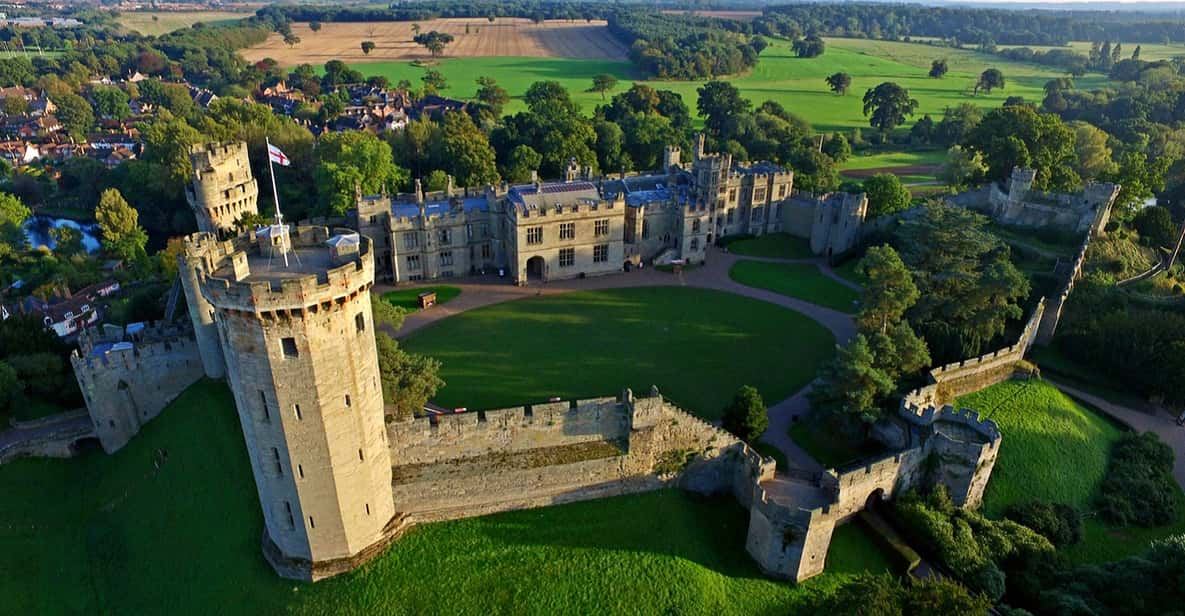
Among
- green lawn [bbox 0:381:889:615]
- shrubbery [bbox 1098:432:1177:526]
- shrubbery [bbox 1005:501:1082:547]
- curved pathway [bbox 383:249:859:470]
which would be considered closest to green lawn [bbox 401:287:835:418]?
curved pathway [bbox 383:249:859:470]

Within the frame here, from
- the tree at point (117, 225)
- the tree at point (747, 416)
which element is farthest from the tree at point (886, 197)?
the tree at point (117, 225)

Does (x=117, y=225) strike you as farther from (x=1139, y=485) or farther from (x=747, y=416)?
(x=1139, y=485)

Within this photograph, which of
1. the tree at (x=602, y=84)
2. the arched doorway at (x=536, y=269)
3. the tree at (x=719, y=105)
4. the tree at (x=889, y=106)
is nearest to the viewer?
the arched doorway at (x=536, y=269)

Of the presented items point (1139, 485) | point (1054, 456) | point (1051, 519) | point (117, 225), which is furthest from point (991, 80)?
point (117, 225)

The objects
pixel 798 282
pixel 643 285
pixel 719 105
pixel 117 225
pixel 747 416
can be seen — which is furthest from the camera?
pixel 719 105

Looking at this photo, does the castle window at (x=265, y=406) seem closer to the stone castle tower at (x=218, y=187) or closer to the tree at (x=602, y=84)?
the stone castle tower at (x=218, y=187)

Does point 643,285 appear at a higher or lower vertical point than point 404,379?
lower

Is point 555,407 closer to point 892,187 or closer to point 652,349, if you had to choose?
point 652,349
